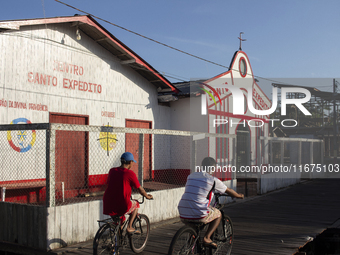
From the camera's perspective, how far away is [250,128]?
19.2 m

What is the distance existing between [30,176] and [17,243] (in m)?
3.46

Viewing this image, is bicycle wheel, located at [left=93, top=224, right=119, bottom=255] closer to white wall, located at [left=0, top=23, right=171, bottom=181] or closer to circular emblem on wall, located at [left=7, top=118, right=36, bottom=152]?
white wall, located at [left=0, top=23, right=171, bottom=181]

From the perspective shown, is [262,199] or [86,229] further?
[262,199]

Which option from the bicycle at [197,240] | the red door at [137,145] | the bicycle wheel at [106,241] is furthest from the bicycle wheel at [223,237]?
the red door at [137,145]

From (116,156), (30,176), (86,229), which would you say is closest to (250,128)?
(116,156)

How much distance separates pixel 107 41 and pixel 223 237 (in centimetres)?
822

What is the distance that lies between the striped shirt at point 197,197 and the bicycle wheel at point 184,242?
247 millimetres

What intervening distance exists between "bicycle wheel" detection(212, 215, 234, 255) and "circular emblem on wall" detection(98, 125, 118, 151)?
6.91m

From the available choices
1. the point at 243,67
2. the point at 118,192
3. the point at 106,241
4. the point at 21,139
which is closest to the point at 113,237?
the point at 106,241

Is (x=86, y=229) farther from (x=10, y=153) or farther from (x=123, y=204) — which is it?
(x=10, y=153)

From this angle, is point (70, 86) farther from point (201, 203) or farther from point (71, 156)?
point (201, 203)

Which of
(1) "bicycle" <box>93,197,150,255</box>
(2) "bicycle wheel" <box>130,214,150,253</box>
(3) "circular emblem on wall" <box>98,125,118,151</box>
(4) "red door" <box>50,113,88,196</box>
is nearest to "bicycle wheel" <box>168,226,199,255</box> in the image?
(1) "bicycle" <box>93,197,150,255</box>

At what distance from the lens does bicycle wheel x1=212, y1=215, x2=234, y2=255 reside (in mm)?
5446

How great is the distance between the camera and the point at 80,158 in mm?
11164
